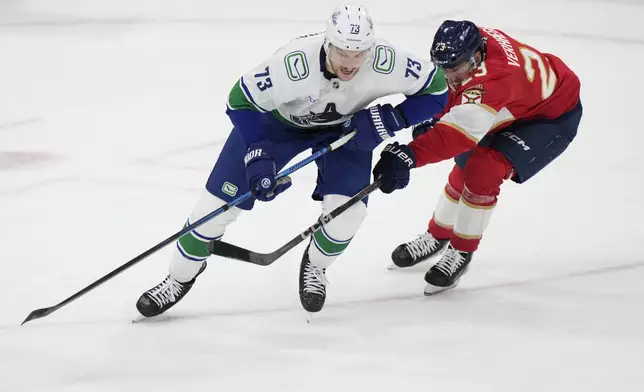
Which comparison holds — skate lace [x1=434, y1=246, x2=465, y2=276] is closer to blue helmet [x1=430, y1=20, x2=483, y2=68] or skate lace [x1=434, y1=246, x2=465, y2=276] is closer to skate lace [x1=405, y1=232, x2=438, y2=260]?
skate lace [x1=405, y1=232, x2=438, y2=260]

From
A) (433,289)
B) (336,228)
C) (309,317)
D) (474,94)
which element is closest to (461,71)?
(474,94)

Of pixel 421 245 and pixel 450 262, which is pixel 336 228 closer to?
pixel 450 262

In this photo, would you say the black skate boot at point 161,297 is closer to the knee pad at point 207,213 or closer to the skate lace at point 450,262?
the knee pad at point 207,213

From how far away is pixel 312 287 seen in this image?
3.04 meters

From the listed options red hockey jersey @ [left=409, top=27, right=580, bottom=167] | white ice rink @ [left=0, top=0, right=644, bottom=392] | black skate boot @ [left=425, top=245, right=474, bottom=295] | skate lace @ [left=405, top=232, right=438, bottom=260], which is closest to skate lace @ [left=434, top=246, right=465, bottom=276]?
black skate boot @ [left=425, top=245, right=474, bottom=295]

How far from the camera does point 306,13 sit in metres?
6.55

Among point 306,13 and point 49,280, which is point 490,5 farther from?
point 49,280

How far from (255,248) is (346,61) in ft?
3.99

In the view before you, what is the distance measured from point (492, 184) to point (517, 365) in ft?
2.28

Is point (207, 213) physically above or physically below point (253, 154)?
below

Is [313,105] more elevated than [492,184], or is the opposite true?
[313,105]

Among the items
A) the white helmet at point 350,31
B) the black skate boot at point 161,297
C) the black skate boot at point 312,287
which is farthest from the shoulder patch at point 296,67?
the black skate boot at point 161,297

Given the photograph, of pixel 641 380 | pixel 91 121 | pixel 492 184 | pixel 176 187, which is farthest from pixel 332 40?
pixel 91 121

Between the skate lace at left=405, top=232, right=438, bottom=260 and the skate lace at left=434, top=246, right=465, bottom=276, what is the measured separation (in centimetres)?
21
